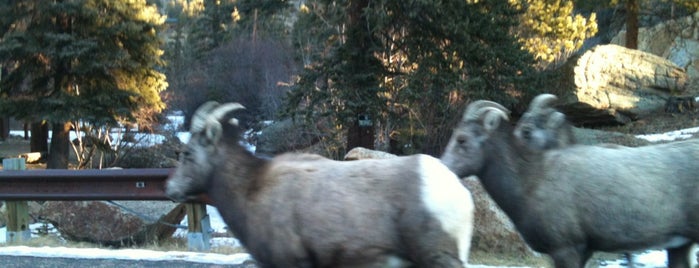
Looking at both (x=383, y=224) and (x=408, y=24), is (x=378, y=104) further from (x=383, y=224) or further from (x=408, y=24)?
(x=383, y=224)

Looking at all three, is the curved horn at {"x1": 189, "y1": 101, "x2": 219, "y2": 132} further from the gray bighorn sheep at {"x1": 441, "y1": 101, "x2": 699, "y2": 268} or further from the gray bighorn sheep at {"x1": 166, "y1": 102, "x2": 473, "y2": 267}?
the gray bighorn sheep at {"x1": 441, "y1": 101, "x2": 699, "y2": 268}

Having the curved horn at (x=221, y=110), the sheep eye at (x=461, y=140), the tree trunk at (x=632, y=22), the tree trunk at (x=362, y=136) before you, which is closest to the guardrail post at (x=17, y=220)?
the curved horn at (x=221, y=110)

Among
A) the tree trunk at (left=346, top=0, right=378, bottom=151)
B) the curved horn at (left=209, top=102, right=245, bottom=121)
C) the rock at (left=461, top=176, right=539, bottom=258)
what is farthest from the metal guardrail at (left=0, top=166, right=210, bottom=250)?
the tree trunk at (left=346, top=0, right=378, bottom=151)

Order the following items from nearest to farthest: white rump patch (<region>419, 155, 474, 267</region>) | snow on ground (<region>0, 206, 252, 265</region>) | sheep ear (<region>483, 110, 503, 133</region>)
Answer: white rump patch (<region>419, 155, 474, 267</region>) → sheep ear (<region>483, 110, 503, 133</region>) → snow on ground (<region>0, 206, 252, 265</region>)

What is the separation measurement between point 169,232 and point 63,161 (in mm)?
18383

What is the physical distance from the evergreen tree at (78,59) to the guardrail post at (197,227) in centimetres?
1609

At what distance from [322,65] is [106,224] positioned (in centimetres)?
845

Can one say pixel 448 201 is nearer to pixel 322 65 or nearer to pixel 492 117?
pixel 492 117

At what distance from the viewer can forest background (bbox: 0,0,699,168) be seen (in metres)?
18.1

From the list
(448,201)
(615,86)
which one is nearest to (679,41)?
(615,86)

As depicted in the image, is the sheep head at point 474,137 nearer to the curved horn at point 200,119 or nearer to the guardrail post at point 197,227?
the curved horn at point 200,119

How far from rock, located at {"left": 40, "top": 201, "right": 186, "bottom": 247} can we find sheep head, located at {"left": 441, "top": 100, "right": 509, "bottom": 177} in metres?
5.66

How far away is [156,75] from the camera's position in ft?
89.4

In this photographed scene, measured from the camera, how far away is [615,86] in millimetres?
25938
